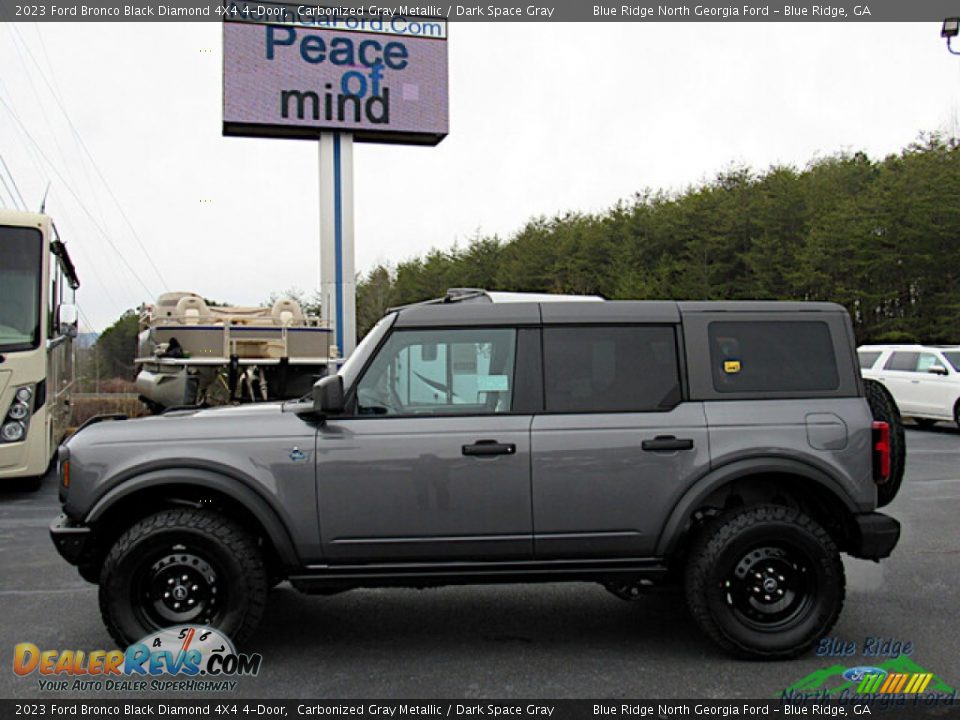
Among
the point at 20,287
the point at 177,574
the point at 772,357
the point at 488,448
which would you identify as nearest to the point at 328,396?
the point at 488,448

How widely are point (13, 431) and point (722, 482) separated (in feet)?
27.9

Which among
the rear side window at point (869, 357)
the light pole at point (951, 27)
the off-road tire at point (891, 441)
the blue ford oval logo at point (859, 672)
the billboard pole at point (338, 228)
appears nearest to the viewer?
the blue ford oval logo at point (859, 672)

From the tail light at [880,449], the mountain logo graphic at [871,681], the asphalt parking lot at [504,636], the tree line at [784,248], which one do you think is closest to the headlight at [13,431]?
the asphalt parking lot at [504,636]

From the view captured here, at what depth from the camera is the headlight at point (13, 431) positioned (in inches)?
404

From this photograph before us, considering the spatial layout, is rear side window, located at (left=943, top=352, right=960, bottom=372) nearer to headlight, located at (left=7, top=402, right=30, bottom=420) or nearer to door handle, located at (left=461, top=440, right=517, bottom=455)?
door handle, located at (left=461, top=440, right=517, bottom=455)

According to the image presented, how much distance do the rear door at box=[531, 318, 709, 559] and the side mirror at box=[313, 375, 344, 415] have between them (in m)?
1.04

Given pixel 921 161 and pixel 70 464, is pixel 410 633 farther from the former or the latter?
pixel 921 161

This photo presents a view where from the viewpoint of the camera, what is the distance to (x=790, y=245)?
111ft

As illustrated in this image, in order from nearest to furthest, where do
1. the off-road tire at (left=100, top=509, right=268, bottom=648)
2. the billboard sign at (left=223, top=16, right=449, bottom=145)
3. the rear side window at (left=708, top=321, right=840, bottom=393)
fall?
1. the off-road tire at (left=100, top=509, right=268, bottom=648)
2. the rear side window at (left=708, top=321, right=840, bottom=393)
3. the billboard sign at (left=223, top=16, right=449, bottom=145)

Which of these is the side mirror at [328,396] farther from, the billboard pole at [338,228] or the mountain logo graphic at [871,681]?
the billboard pole at [338,228]

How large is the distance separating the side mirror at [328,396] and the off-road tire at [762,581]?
2.07 meters

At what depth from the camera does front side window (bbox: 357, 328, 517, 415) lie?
4930mm

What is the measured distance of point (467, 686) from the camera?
4453 mm

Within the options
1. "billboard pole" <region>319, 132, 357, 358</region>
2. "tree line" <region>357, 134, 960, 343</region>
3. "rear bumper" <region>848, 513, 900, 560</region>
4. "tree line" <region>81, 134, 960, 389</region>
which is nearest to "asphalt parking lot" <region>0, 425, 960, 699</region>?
"rear bumper" <region>848, 513, 900, 560</region>
